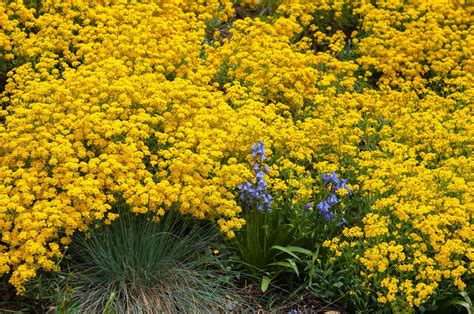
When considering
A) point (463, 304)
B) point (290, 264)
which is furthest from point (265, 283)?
point (463, 304)

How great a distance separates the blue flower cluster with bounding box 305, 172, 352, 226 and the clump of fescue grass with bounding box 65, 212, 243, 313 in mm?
848

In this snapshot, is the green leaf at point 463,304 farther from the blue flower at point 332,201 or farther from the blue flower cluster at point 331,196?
the blue flower at point 332,201

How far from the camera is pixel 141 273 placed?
16.6ft

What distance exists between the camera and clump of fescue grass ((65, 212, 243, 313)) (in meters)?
4.96

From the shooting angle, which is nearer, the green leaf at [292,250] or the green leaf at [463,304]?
the green leaf at [463,304]

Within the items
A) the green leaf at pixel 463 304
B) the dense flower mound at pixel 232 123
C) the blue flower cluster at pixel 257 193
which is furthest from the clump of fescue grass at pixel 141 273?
the green leaf at pixel 463 304

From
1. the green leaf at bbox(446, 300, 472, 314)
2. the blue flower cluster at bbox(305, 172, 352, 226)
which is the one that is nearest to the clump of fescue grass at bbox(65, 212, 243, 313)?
the blue flower cluster at bbox(305, 172, 352, 226)

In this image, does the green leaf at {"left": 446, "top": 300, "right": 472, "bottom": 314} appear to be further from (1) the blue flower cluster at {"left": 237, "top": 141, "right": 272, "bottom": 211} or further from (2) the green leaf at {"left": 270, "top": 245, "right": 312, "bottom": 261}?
(1) the blue flower cluster at {"left": 237, "top": 141, "right": 272, "bottom": 211}

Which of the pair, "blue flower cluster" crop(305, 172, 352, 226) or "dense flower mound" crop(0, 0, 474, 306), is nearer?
"dense flower mound" crop(0, 0, 474, 306)

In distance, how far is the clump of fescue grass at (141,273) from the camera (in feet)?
16.3

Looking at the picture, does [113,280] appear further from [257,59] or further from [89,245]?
[257,59]

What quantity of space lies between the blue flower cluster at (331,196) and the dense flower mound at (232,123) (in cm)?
6

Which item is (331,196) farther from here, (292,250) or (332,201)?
(292,250)

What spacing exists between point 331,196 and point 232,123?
38.5 inches
